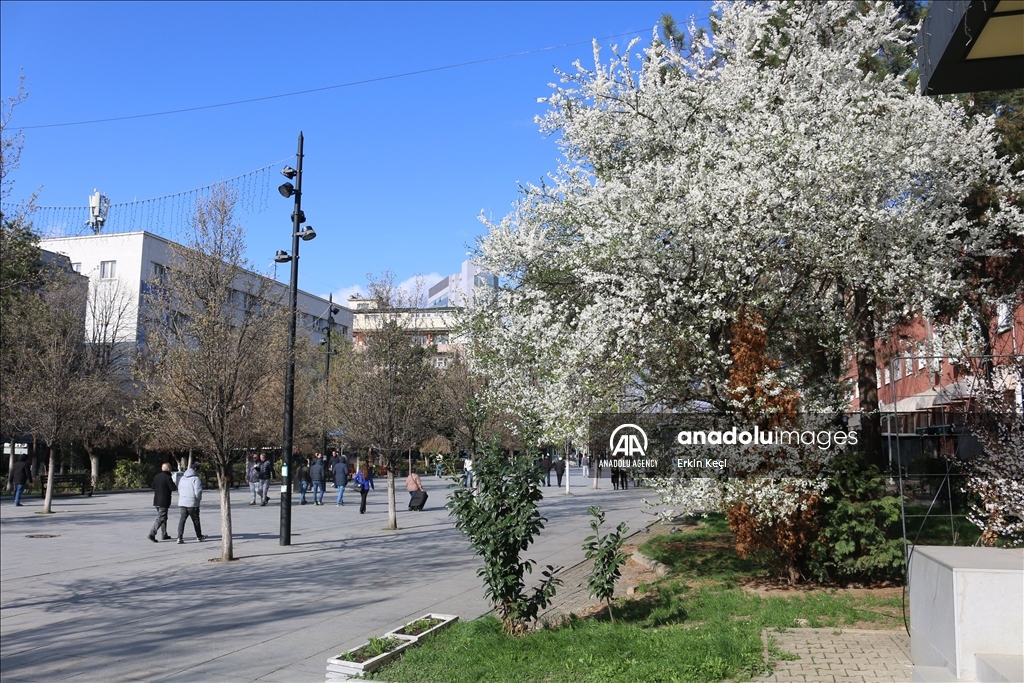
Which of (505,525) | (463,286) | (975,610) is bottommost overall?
(975,610)

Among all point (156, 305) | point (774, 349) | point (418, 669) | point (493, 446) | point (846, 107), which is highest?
point (846, 107)

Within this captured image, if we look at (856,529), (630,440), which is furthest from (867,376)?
(856,529)

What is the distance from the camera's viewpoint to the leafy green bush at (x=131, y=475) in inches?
1427


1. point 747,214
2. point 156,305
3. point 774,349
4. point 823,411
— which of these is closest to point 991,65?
point 747,214

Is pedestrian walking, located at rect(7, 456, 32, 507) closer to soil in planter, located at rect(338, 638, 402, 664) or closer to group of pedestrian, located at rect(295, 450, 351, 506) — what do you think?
group of pedestrian, located at rect(295, 450, 351, 506)

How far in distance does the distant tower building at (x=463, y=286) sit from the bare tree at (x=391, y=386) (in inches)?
65.1

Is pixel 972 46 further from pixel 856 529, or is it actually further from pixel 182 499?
pixel 182 499

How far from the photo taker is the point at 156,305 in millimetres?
15562

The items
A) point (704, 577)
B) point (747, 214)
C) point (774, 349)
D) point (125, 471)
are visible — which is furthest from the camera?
point (125, 471)

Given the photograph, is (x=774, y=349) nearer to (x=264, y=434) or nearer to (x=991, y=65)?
(x=991, y=65)

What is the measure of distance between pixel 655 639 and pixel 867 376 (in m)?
8.87

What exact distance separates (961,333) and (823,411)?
3301 mm

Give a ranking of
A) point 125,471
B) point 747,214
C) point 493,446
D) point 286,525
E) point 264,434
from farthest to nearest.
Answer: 1. point 264,434
2. point 125,471
3. point 286,525
4. point 747,214
5. point 493,446

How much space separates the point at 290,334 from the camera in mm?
16812
